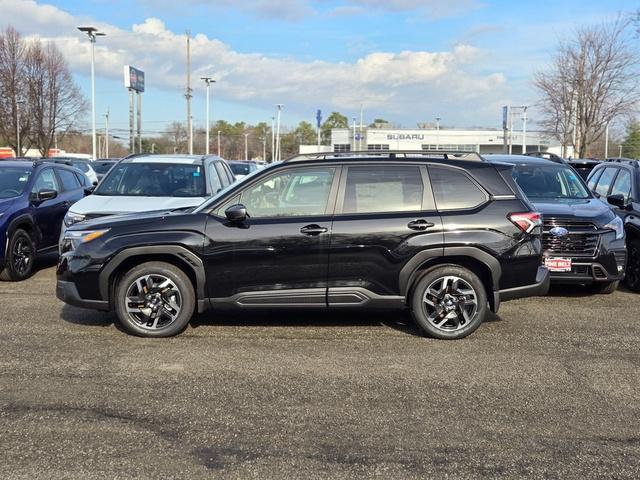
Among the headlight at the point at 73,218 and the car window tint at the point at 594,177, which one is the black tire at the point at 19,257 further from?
the car window tint at the point at 594,177

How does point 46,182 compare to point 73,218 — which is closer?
point 73,218

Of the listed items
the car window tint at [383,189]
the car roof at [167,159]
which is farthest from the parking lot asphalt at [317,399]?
the car roof at [167,159]

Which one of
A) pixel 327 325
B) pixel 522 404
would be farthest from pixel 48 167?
pixel 522 404

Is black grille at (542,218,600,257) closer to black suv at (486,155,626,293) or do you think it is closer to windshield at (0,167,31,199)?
black suv at (486,155,626,293)

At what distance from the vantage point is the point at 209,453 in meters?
3.54

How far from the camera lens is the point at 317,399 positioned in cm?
434

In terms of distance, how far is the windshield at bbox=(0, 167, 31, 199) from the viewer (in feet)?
29.1

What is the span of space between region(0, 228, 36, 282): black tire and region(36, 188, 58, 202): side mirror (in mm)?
577

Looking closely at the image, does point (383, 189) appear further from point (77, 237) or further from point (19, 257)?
point (19, 257)

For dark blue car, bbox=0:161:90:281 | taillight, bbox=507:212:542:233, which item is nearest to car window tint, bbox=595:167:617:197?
taillight, bbox=507:212:542:233

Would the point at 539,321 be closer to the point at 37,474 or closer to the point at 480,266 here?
A: the point at 480,266

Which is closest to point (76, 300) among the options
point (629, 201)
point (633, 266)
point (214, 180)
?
point (214, 180)

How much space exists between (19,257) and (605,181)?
9.30 meters

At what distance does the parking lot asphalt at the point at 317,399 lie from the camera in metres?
3.46
